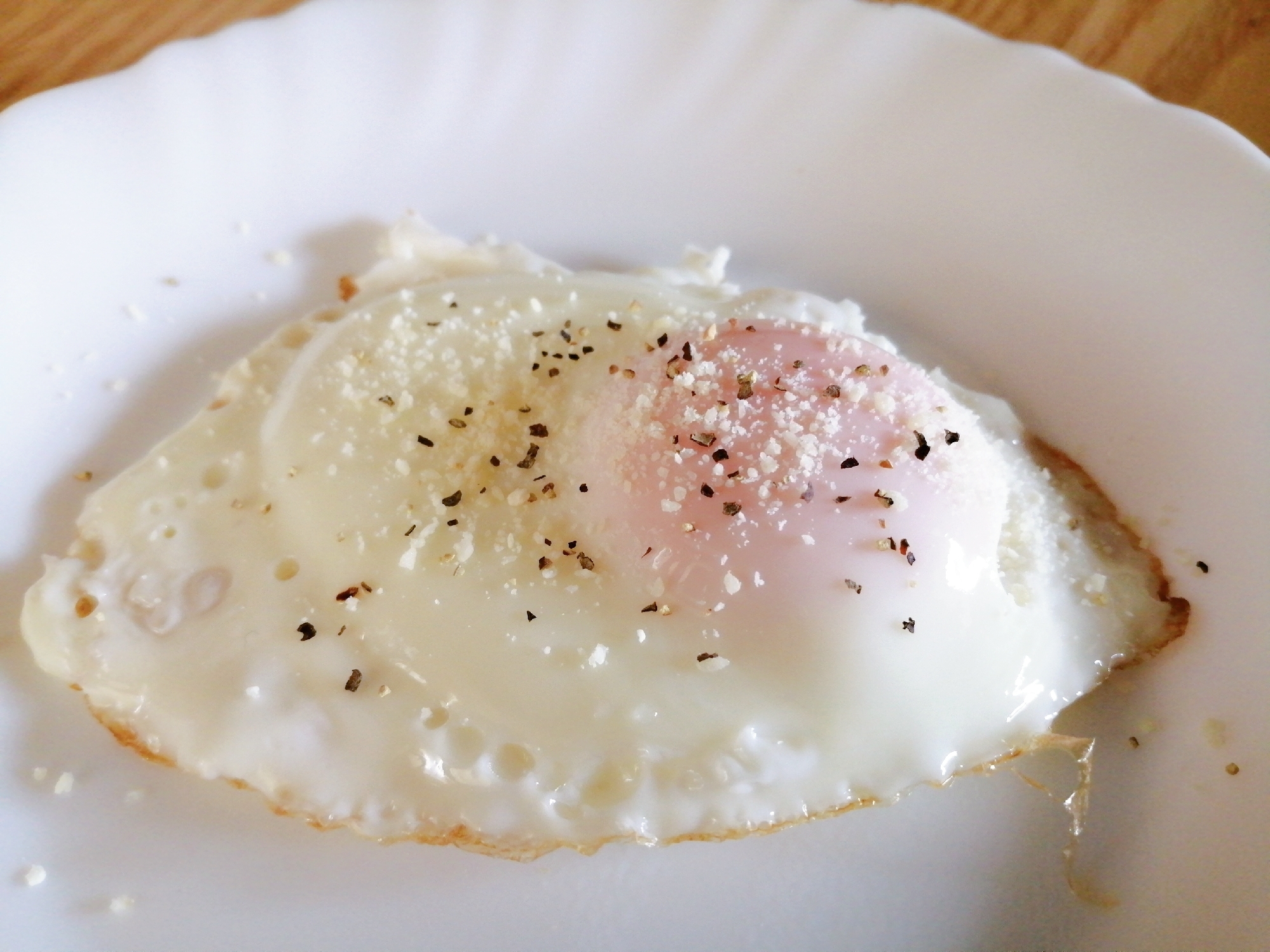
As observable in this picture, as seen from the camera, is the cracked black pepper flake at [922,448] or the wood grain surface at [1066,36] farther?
the wood grain surface at [1066,36]

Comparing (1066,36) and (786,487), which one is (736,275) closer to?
(786,487)

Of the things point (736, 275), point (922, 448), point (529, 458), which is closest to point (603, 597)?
point (529, 458)

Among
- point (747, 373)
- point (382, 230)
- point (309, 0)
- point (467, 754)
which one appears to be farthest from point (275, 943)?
point (309, 0)

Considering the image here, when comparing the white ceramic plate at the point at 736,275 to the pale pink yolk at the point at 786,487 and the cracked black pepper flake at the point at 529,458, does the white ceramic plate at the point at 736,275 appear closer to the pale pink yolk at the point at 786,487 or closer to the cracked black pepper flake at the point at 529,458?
the pale pink yolk at the point at 786,487

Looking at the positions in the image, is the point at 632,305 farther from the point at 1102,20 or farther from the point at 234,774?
the point at 1102,20

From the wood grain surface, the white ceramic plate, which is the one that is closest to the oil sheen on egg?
the white ceramic plate

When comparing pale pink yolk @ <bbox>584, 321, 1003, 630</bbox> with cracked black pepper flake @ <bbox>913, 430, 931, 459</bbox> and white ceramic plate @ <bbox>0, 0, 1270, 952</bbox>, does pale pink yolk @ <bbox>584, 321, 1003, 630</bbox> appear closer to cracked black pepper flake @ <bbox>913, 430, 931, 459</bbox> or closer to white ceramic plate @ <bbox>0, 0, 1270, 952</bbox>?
cracked black pepper flake @ <bbox>913, 430, 931, 459</bbox>

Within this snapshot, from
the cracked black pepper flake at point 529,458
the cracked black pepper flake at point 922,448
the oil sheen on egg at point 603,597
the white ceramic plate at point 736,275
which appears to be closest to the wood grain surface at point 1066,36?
the white ceramic plate at point 736,275
